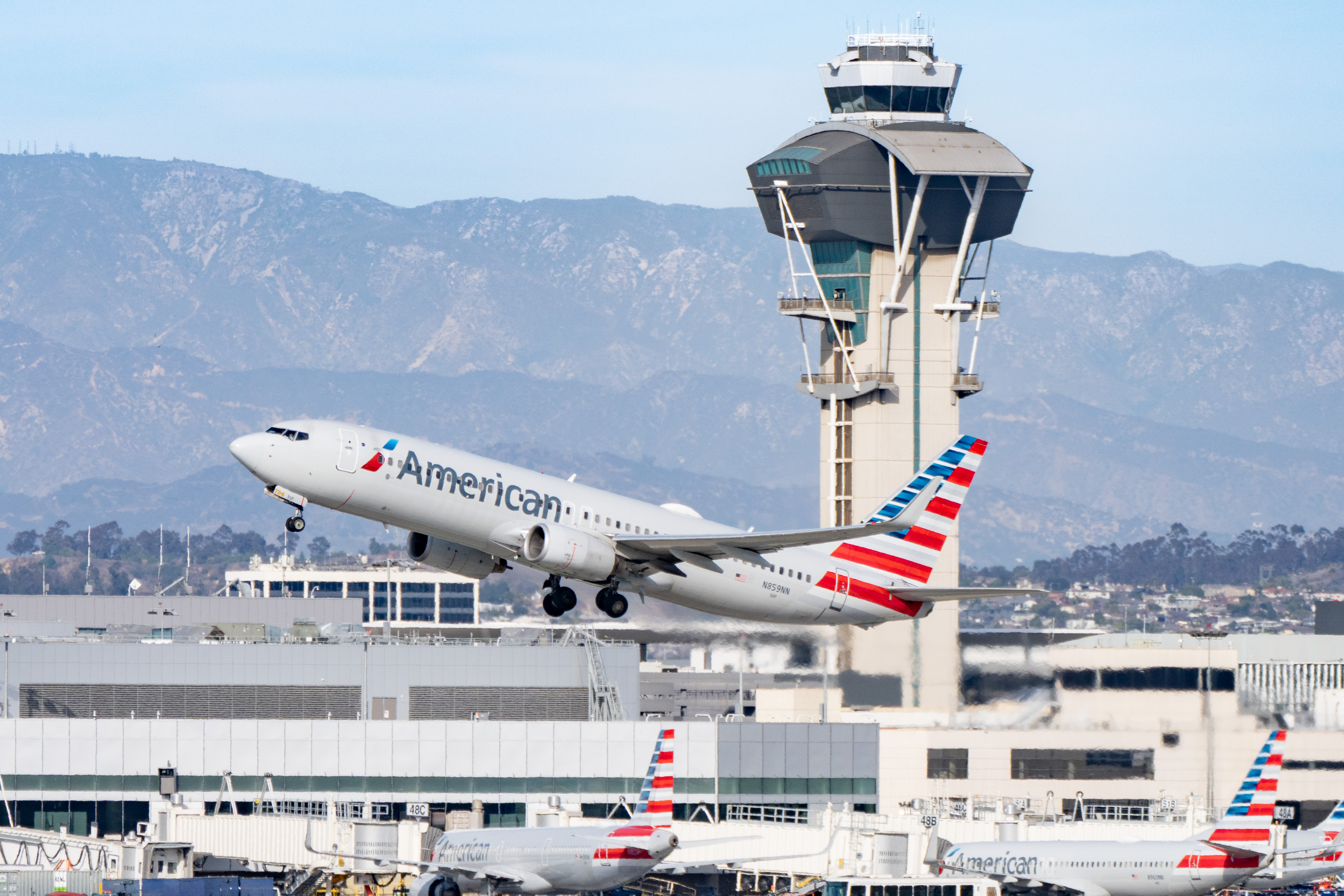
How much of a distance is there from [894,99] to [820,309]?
1759 centimetres

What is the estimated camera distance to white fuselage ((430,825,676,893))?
72.7 meters

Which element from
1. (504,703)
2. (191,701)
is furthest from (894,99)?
(191,701)

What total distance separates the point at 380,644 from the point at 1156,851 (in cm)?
5296

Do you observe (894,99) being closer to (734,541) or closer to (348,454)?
(734,541)

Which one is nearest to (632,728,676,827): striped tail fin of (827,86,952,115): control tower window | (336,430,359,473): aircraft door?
(336,430,359,473): aircraft door

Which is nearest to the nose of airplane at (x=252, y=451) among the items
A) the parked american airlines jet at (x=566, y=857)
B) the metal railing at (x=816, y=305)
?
the parked american airlines jet at (x=566, y=857)

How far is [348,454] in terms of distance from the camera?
209ft

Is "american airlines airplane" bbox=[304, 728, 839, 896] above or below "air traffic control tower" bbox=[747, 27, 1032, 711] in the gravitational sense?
below

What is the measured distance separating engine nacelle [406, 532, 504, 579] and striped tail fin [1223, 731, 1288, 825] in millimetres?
27869

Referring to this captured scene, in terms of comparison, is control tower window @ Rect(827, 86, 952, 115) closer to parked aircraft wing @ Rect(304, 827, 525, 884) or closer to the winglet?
the winglet

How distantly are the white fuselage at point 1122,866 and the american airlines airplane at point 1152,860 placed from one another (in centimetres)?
2

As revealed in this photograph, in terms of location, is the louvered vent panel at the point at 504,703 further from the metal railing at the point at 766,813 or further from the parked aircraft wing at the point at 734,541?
the parked aircraft wing at the point at 734,541

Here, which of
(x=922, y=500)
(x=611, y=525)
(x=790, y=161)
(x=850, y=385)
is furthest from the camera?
(x=790, y=161)

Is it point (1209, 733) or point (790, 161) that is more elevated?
point (790, 161)
